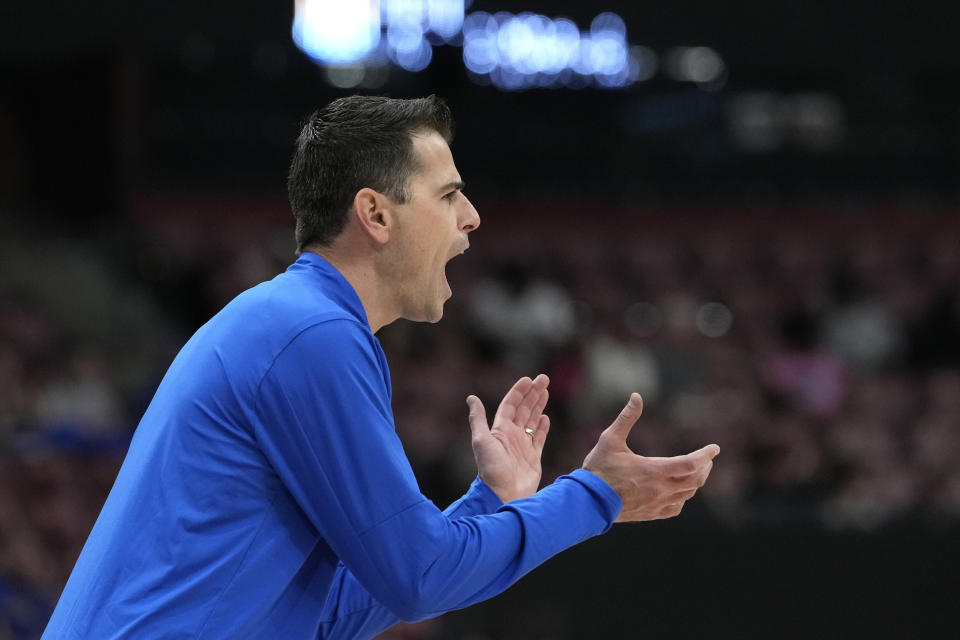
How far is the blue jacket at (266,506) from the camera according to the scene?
1946 millimetres

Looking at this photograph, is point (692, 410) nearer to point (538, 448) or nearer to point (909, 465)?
point (909, 465)

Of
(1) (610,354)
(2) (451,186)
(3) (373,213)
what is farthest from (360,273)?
(1) (610,354)

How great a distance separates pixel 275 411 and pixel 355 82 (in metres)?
10.5

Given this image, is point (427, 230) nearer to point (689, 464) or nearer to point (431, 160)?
point (431, 160)

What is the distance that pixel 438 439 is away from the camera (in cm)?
827

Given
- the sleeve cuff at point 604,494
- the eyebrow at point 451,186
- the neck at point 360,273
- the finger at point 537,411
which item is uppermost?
the eyebrow at point 451,186

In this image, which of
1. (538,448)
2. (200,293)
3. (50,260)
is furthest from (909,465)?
(538,448)

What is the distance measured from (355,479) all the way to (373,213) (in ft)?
1.60

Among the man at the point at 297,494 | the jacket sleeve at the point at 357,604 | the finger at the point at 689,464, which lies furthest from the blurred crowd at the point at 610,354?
the finger at the point at 689,464

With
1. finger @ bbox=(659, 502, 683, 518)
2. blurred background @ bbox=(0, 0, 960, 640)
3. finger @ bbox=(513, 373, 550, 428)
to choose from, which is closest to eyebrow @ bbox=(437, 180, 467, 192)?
finger @ bbox=(513, 373, 550, 428)

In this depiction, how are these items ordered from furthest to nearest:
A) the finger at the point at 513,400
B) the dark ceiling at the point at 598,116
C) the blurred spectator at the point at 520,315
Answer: the dark ceiling at the point at 598,116
the blurred spectator at the point at 520,315
the finger at the point at 513,400

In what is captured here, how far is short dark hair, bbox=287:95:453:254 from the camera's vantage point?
2188mm

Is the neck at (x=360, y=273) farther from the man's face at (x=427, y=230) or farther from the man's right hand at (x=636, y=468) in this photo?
the man's right hand at (x=636, y=468)

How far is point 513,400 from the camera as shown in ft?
8.14
